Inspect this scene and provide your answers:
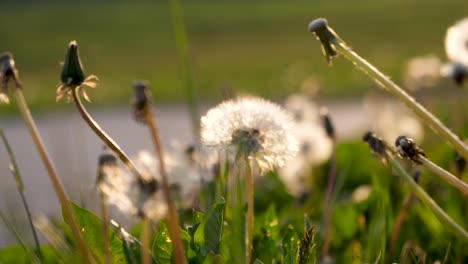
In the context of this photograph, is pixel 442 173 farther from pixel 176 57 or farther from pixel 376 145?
pixel 176 57

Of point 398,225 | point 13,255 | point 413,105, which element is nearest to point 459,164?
point 398,225

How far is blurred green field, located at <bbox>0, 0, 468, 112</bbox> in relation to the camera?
39.6 ft

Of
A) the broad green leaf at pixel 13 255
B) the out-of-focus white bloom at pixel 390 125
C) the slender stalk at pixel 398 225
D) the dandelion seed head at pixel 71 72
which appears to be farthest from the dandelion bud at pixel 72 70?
the out-of-focus white bloom at pixel 390 125

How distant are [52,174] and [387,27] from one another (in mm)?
18689

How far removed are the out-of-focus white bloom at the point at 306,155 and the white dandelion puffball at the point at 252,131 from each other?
4.87 ft

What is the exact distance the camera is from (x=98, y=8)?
1067 inches

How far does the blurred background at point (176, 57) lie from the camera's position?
759 centimetres

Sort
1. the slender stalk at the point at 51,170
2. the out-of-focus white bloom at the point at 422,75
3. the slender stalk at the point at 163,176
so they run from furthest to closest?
the out-of-focus white bloom at the point at 422,75
the slender stalk at the point at 51,170
the slender stalk at the point at 163,176

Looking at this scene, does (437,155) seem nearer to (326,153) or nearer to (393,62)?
(326,153)

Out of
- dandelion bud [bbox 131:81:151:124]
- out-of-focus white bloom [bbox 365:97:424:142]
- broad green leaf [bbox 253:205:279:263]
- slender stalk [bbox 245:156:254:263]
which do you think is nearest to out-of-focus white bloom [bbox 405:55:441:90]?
out-of-focus white bloom [bbox 365:97:424:142]

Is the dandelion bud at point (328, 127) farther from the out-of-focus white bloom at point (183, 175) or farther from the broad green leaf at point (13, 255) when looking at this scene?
the broad green leaf at point (13, 255)

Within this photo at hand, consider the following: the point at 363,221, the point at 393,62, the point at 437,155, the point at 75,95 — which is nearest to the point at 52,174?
the point at 75,95

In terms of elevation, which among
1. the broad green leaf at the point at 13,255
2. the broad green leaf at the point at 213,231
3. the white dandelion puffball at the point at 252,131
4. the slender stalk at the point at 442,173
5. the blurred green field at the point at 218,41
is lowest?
the broad green leaf at the point at 13,255

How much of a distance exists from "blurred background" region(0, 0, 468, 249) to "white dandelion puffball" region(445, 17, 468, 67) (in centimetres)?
100
